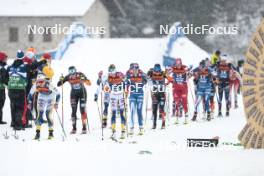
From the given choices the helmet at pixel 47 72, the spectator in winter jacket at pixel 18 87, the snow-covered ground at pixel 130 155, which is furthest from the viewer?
the spectator in winter jacket at pixel 18 87

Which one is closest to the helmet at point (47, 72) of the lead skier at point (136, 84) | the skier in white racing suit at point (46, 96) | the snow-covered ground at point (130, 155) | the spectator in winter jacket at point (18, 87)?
the skier in white racing suit at point (46, 96)

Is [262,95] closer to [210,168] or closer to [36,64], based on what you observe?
[210,168]

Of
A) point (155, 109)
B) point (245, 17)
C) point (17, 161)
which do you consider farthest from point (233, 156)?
point (245, 17)

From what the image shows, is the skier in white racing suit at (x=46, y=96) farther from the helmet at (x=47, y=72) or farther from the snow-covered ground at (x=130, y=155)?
the snow-covered ground at (x=130, y=155)

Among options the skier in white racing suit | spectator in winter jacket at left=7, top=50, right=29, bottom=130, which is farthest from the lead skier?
spectator in winter jacket at left=7, top=50, right=29, bottom=130

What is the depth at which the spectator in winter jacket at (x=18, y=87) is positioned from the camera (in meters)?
22.5

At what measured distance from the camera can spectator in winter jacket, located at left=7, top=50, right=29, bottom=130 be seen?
2255 cm

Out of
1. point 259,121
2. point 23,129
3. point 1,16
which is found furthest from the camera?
point 1,16

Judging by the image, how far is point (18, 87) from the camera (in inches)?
890

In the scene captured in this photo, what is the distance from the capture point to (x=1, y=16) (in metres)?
63.7

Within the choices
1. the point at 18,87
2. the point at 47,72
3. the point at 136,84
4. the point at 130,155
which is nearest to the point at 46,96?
the point at 47,72

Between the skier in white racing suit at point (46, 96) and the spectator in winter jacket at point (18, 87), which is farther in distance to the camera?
the spectator in winter jacket at point (18, 87)

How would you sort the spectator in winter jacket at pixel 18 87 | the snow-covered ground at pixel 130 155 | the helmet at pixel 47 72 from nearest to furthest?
the snow-covered ground at pixel 130 155, the helmet at pixel 47 72, the spectator in winter jacket at pixel 18 87

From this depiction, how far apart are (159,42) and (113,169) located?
110 ft
